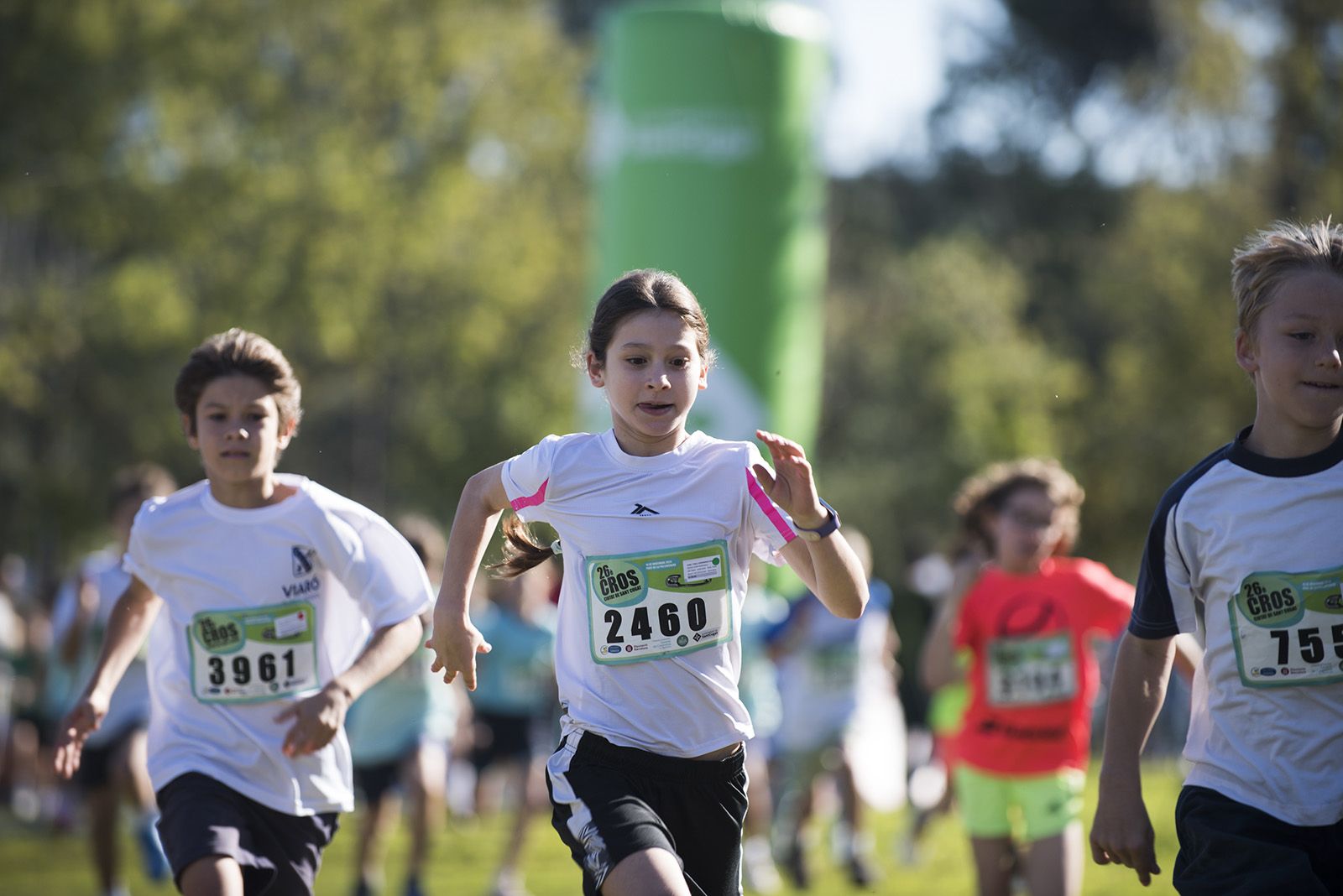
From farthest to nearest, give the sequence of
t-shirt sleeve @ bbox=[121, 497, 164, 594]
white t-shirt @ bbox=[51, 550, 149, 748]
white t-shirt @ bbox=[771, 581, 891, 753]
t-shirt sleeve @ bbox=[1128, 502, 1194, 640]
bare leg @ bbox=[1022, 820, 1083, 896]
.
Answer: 1. white t-shirt @ bbox=[771, 581, 891, 753]
2. white t-shirt @ bbox=[51, 550, 149, 748]
3. bare leg @ bbox=[1022, 820, 1083, 896]
4. t-shirt sleeve @ bbox=[121, 497, 164, 594]
5. t-shirt sleeve @ bbox=[1128, 502, 1194, 640]

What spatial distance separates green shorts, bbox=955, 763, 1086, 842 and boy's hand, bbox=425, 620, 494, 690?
9.38ft

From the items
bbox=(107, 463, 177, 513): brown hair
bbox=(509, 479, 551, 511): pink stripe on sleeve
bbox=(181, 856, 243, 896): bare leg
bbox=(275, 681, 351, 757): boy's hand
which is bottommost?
bbox=(181, 856, 243, 896): bare leg

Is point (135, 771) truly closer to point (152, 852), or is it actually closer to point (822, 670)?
point (152, 852)

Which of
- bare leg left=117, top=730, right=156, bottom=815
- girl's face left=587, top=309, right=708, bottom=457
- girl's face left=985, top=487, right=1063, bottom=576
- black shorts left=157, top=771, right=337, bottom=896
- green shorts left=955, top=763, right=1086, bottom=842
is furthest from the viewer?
bare leg left=117, top=730, right=156, bottom=815

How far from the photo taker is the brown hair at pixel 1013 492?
6.36m

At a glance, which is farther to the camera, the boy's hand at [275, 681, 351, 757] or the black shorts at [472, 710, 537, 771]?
the black shorts at [472, 710, 537, 771]

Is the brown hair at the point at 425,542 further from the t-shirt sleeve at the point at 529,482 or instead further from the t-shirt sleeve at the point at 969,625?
the t-shirt sleeve at the point at 529,482

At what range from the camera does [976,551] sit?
730 centimetres

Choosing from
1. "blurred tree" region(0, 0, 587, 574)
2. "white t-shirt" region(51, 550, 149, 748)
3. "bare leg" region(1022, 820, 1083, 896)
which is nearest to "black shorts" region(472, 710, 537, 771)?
"white t-shirt" region(51, 550, 149, 748)

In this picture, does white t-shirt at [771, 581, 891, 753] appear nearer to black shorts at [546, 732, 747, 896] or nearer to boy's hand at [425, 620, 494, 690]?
black shorts at [546, 732, 747, 896]

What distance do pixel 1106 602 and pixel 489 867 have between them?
6.38m

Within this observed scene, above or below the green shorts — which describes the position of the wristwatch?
above

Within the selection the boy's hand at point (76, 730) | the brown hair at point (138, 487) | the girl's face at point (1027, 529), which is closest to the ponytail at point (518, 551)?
the boy's hand at point (76, 730)

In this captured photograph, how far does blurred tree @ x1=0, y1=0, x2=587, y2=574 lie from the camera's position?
1978 cm
